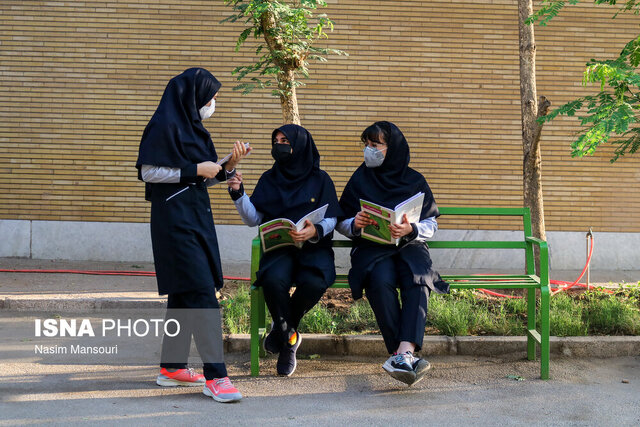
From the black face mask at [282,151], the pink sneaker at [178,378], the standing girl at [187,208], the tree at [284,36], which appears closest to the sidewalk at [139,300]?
the pink sneaker at [178,378]

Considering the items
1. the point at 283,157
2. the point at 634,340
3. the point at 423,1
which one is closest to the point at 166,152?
the point at 283,157

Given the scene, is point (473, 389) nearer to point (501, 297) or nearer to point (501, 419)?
point (501, 419)

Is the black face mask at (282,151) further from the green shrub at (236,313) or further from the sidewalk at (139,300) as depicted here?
the green shrub at (236,313)

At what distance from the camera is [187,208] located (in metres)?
4.29

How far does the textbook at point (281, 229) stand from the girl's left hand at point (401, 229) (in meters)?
0.55

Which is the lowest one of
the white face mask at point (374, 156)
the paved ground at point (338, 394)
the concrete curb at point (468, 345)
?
the paved ground at point (338, 394)

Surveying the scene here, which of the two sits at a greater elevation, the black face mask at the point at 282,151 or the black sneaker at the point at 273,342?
the black face mask at the point at 282,151

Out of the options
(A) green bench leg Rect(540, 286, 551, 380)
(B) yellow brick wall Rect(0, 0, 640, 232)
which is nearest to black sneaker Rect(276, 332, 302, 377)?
(A) green bench leg Rect(540, 286, 551, 380)

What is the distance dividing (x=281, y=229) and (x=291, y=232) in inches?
2.8

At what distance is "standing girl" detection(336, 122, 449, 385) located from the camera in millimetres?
4465

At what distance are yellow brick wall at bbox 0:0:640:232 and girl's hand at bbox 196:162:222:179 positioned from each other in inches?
204

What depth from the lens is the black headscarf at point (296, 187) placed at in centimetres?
485

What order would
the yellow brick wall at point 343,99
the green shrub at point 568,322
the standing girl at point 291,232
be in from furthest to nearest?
the yellow brick wall at point 343,99 < the green shrub at point 568,322 < the standing girl at point 291,232

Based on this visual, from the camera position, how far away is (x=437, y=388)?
14.9 feet
